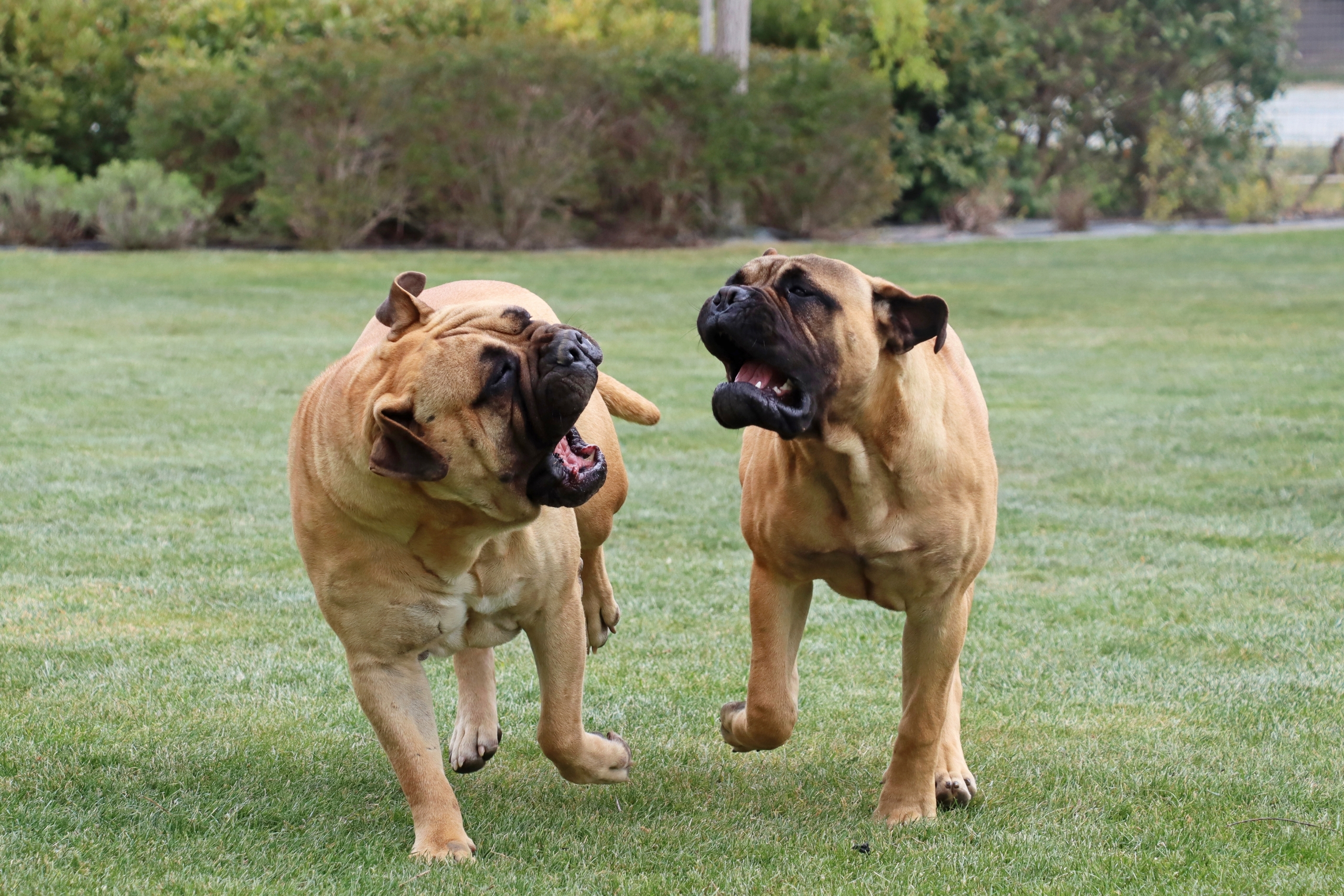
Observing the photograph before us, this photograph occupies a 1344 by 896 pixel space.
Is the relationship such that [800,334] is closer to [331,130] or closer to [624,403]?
[624,403]

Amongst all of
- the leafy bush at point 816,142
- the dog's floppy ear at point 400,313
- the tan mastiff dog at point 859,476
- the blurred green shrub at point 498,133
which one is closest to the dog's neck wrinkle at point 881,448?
the tan mastiff dog at point 859,476

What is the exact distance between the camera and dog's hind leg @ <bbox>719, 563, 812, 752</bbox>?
4.57 meters

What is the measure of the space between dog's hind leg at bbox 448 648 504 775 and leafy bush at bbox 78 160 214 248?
60.7 feet

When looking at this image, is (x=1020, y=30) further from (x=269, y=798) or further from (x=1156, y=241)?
(x=269, y=798)

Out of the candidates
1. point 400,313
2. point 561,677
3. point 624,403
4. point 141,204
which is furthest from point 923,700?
point 141,204

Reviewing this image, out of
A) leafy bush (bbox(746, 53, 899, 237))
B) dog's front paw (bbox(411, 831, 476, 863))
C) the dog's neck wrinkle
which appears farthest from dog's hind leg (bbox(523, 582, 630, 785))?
leafy bush (bbox(746, 53, 899, 237))

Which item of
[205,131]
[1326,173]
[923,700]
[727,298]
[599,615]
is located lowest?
[1326,173]

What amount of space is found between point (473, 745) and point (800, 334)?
1.81 metres

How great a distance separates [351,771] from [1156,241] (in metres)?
24.6

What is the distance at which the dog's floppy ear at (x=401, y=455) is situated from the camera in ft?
12.3

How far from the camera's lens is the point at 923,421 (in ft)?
14.1

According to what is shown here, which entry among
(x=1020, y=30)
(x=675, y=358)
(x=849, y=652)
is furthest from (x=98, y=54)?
(x=849, y=652)

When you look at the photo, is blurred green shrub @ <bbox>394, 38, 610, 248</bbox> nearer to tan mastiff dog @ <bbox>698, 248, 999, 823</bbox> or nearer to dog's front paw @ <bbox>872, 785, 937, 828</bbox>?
tan mastiff dog @ <bbox>698, 248, 999, 823</bbox>

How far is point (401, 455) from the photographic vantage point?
12.4 feet
